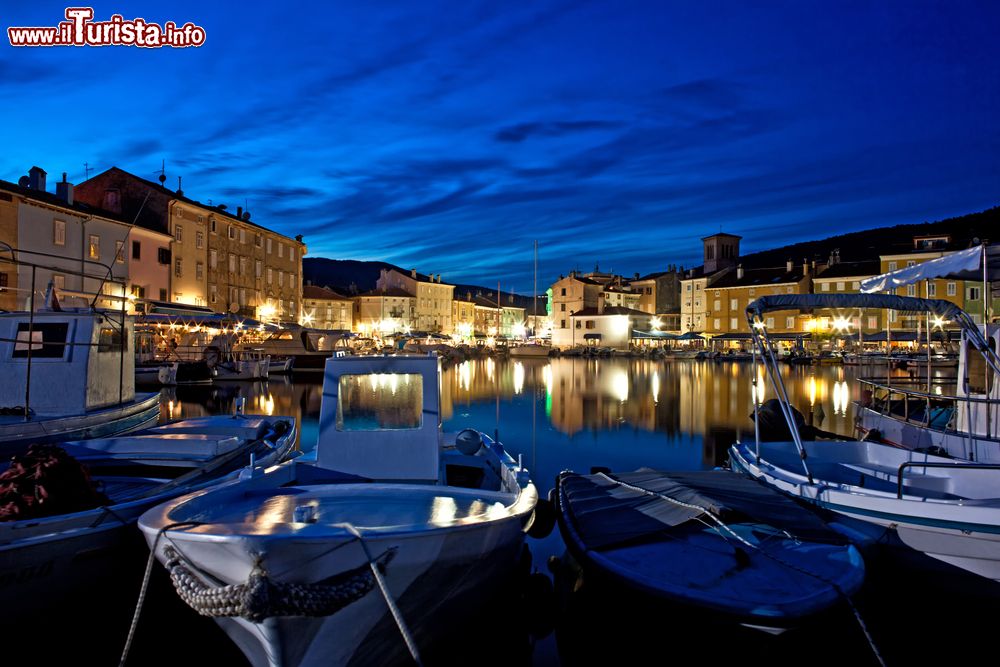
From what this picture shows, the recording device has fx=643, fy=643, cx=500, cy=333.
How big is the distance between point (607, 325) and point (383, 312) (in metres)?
36.2

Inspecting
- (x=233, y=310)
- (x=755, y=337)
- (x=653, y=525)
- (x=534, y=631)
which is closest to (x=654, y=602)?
(x=653, y=525)

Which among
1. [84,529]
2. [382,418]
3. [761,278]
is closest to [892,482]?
[382,418]

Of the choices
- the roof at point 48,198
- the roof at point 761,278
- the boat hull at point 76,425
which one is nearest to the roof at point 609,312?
the roof at point 761,278

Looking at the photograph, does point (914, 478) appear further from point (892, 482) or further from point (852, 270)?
point (852, 270)

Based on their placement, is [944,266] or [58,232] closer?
[944,266]

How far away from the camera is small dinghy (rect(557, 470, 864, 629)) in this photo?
577 centimetres

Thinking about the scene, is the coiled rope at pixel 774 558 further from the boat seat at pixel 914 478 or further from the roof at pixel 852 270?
the roof at pixel 852 270

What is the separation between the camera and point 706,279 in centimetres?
9206

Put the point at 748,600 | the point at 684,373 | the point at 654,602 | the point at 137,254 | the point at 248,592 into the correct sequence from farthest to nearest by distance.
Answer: the point at 684,373
the point at 137,254
the point at 654,602
the point at 748,600
the point at 248,592

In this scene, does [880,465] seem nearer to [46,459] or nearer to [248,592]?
[248,592]

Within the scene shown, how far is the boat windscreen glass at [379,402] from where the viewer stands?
27.1 feet

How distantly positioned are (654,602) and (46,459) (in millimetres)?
6180

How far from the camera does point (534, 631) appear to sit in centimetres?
752

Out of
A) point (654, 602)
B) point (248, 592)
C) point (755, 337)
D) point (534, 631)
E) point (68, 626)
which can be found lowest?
point (534, 631)
